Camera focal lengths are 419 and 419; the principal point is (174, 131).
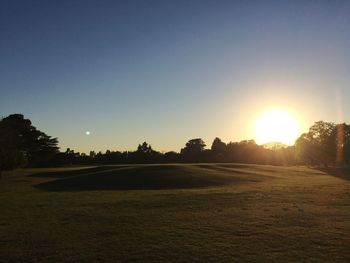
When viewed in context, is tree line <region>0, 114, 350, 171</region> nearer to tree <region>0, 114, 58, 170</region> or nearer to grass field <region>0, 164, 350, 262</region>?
tree <region>0, 114, 58, 170</region>

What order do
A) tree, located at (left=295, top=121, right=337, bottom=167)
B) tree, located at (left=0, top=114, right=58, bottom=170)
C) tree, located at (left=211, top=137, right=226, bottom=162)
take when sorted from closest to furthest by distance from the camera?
tree, located at (left=0, top=114, right=58, bottom=170) < tree, located at (left=295, top=121, right=337, bottom=167) < tree, located at (left=211, top=137, right=226, bottom=162)

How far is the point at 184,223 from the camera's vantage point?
18.8 m

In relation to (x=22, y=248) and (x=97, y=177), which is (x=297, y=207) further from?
(x=97, y=177)

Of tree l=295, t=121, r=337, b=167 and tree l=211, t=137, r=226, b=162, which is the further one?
tree l=211, t=137, r=226, b=162

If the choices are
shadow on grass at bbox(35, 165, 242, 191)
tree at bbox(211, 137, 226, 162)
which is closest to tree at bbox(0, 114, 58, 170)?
shadow on grass at bbox(35, 165, 242, 191)

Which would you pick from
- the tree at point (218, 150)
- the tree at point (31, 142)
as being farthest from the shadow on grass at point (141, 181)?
the tree at point (218, 150)

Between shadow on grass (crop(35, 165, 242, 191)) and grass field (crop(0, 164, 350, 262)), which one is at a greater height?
shadow on grass (crop(35, 165, 242, 191))

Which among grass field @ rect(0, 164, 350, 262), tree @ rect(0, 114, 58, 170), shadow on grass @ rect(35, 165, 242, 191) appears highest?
tree @ rect(0, 114, 58, 170)

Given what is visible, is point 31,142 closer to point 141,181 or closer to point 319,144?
point 141,181

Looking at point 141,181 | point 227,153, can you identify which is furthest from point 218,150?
point 141,181

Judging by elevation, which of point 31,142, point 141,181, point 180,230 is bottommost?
point 180,230

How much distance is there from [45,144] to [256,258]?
333 feet

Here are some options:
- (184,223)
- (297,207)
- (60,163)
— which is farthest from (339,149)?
(184,223)

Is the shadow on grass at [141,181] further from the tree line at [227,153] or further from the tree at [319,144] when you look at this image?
the tree at [319,144]
